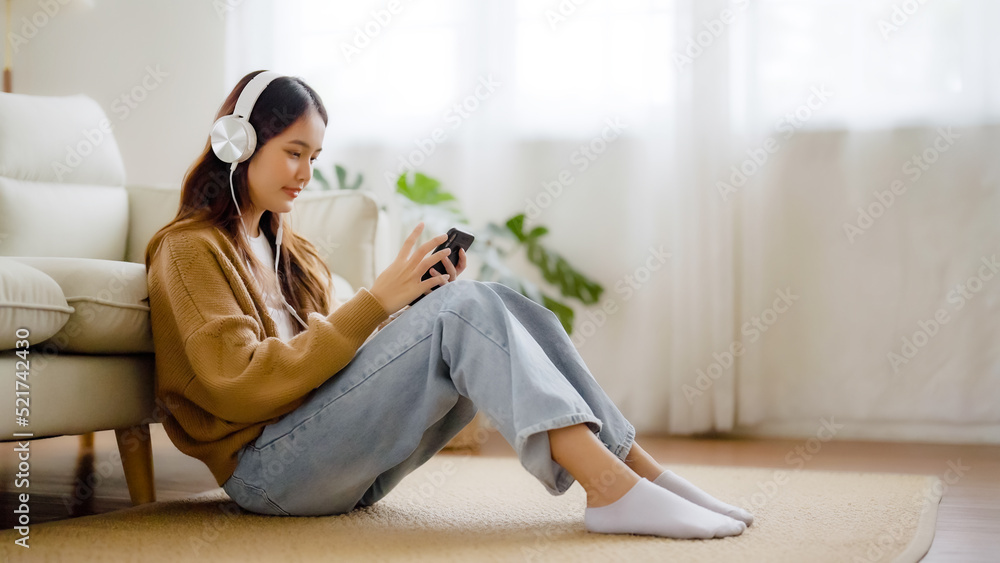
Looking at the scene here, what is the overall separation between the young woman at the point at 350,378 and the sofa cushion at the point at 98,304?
0.04m

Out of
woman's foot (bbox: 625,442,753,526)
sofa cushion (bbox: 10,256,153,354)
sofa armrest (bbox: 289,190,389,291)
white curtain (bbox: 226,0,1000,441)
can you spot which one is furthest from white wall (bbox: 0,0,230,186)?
woman's foot (bbox: 625,442,753,526)

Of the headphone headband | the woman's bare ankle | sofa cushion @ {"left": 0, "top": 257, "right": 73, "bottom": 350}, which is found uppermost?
the headphone headband

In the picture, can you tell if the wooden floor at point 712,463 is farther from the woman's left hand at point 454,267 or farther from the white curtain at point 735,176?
the woman's left hand at point 454,267

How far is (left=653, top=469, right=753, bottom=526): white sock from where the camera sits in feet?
3.98

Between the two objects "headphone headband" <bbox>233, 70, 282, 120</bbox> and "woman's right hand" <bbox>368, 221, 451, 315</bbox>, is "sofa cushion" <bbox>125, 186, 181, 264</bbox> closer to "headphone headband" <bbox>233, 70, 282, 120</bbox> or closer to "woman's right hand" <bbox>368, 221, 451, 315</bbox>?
"headphone headband" <bbox>233, 70, 282, 120</bbox>

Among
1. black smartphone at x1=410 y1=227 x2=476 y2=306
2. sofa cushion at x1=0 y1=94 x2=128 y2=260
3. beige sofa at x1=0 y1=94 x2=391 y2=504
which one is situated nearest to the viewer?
beige sofa at x1=0 y1=94 x2=391 y2=504

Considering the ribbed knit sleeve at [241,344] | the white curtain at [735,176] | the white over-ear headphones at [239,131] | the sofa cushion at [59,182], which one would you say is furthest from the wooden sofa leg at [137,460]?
the white curtain at [735,176]

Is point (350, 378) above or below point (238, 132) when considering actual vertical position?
below

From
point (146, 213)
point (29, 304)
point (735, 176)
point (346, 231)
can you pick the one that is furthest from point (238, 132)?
point (735, 176)

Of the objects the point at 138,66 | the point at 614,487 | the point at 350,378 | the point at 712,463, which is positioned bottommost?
the point at 712,463

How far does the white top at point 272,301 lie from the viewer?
4.55 ft

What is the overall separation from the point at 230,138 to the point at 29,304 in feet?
1.18

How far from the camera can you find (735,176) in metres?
2.53

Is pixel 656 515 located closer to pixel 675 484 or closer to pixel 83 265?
pixel 675 484
